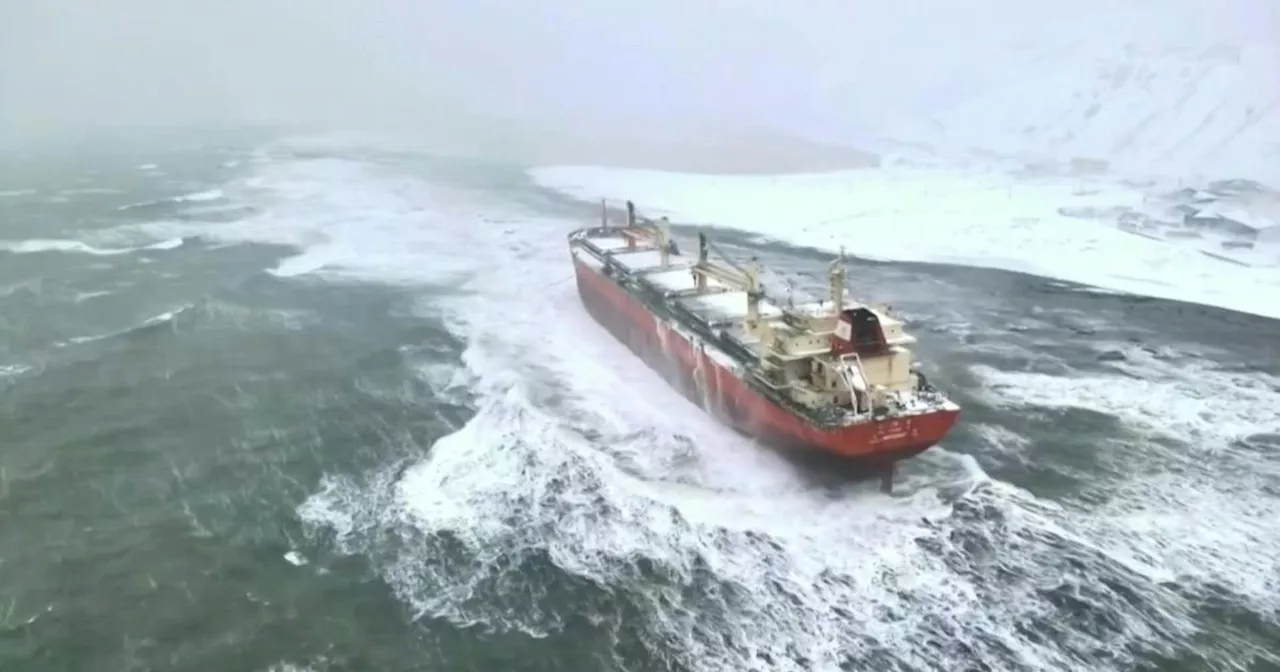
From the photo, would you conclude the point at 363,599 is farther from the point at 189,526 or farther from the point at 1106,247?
the point at 1106,247

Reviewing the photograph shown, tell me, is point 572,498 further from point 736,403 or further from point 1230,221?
point 1230,221

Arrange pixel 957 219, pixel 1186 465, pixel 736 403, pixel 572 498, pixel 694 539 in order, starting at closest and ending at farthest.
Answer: pixel 694 539, pixel 572 498, pixel 1186 465, pixel 736 403, pixel 957 219

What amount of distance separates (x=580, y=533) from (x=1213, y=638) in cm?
1108

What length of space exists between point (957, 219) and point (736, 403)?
80.3ft

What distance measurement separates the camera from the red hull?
64.3 feet

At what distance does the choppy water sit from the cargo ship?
0.99 m

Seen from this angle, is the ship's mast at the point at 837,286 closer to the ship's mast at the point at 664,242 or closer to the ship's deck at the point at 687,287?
the ship's deck at the point at 687,287

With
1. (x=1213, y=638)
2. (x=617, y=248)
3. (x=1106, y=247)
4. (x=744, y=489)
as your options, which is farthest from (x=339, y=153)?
(x=1213, y=638)

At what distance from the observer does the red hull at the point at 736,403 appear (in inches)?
772

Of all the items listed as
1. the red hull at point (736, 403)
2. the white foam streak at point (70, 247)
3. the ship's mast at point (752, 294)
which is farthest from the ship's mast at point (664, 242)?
the white foam streak at point (70, 247)

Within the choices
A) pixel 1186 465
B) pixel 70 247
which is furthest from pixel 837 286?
pixel 70 247

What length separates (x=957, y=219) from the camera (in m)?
43.6

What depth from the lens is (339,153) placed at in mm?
72875

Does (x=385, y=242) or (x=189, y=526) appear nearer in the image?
(x=189, y=526)
